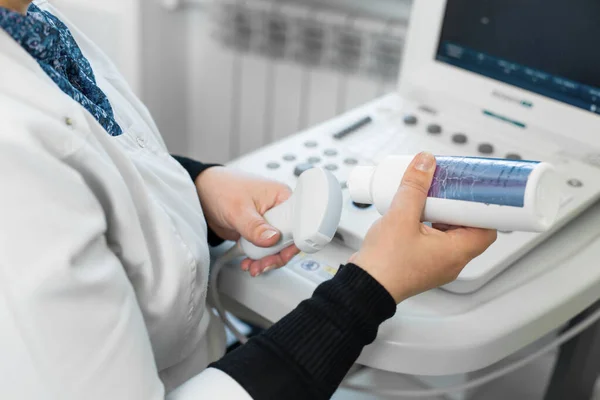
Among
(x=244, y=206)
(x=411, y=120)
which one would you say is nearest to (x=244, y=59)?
(x=411, y=120)

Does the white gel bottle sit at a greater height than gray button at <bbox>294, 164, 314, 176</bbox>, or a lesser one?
greater

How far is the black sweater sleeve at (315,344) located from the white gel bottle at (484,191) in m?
0.08

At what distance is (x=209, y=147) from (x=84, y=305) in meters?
1.28

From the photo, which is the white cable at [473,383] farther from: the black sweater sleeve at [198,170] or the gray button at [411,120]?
the gray button at [411,120]

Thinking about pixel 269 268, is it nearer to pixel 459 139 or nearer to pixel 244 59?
pixel 459 139

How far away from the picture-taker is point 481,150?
790 millimetres

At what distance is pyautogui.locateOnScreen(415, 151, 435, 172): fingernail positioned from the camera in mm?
533

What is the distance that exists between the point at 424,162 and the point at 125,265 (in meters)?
0.25

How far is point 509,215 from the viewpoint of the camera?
485mm

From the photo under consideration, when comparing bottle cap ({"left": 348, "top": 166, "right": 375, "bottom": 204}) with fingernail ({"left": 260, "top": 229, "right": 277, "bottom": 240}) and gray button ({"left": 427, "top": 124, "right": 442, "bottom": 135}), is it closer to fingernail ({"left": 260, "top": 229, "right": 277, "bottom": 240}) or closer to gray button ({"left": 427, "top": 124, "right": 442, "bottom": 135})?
fingernail ({"left": 260, "top": 229, "right": 277, "bottom": 240})

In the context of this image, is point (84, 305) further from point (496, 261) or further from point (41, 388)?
point (496, 261)

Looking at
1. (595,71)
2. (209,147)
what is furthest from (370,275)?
(209,147)

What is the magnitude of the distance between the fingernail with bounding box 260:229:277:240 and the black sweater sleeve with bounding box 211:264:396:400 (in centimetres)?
11

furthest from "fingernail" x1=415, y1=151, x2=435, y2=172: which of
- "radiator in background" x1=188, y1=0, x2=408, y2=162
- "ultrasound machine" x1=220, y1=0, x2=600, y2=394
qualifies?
"radiator in background" x1=188, y1=0, x2=408, y2=162
